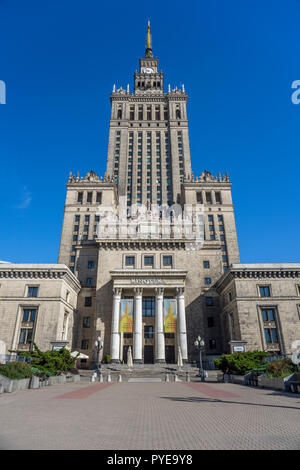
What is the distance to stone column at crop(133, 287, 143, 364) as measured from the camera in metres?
42.4

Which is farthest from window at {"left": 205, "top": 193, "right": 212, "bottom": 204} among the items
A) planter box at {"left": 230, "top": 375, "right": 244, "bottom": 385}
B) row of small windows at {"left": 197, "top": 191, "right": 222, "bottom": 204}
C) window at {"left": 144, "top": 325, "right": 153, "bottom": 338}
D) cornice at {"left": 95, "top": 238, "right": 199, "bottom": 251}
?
planter box at {"left": 230, "top": 375, "right": 244, "bottom": 385}

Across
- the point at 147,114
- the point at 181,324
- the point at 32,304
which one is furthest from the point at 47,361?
the point at 147,114

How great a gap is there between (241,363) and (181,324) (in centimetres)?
1864

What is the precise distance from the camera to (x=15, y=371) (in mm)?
18203

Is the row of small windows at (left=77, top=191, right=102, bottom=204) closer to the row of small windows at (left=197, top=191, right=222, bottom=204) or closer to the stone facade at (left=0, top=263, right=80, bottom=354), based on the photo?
the row of small windows at (left=197, top=191, right=222, bottom=204)

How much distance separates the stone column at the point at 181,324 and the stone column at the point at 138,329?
19.4 ft

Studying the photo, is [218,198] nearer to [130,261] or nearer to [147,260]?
[147,260]

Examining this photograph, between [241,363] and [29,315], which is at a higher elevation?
[29,315]

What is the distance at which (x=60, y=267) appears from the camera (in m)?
43.1

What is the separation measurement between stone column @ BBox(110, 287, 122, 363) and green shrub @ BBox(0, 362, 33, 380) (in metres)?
24.5

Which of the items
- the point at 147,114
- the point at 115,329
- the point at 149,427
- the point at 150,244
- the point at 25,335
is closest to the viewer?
the point at 149,427

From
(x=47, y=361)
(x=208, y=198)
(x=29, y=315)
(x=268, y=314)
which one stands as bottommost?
(x=47, y=361)

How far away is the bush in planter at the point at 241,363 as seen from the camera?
25.6 meters
